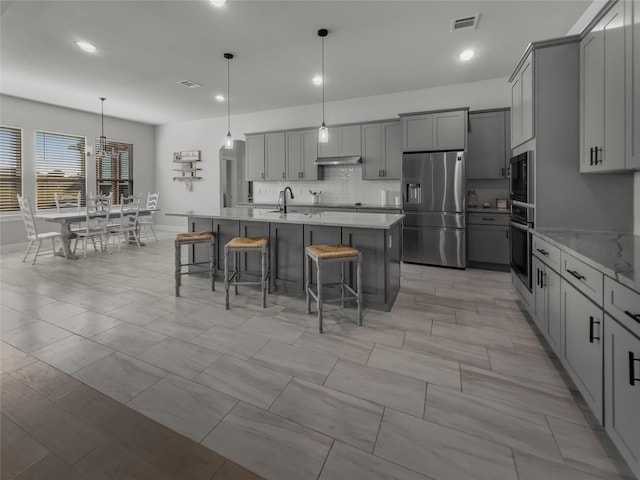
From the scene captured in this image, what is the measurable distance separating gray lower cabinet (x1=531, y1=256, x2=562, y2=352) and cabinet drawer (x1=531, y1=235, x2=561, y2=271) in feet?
0.13

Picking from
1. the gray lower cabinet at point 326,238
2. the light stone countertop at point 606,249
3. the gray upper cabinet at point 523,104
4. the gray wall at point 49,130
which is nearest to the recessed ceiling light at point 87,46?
the gray wall at point 49,130

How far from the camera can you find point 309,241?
11.2 ft

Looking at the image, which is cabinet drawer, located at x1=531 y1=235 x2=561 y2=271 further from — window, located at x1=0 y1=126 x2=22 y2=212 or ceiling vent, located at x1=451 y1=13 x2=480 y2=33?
window, located at x1=0 y1=126 x2=22 y2=212

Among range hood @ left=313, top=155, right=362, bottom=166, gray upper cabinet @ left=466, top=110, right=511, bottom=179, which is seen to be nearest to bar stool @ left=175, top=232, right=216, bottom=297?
range hood @ left=313, top=155, right=362, bottom=166

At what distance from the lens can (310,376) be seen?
2.04 meters

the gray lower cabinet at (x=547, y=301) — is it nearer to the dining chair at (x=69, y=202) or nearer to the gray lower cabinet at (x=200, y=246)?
the gray lower cabinet at (x=200, y=246)

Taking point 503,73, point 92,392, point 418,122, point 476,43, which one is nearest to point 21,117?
point 92,392

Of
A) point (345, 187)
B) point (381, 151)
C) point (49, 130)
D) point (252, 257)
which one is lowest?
point (252, 257)

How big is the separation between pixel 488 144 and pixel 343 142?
239 cm

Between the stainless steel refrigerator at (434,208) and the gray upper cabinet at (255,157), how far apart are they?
3133 mm

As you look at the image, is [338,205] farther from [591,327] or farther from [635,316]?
[635,316]

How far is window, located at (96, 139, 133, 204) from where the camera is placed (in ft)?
25.1

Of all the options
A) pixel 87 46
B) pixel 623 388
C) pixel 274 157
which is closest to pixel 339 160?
pixel 274 157

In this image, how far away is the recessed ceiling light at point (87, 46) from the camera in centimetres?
394
